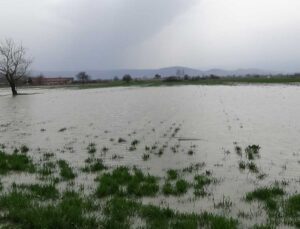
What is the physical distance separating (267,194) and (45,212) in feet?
15.2

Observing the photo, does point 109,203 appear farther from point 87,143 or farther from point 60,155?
point 87,143

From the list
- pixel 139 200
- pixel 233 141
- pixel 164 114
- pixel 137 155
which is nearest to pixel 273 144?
pixel 233 141

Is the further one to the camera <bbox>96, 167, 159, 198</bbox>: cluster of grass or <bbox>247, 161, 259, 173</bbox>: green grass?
<bbox>247, 161, 259, 173</bbox>: green grass

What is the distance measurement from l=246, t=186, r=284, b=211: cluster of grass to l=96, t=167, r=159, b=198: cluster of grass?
2.10m

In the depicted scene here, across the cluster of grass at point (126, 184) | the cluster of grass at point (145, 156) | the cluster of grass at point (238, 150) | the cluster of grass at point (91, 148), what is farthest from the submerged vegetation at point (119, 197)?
the cluster of grass at point (91, 148)

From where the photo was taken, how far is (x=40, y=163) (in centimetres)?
1230

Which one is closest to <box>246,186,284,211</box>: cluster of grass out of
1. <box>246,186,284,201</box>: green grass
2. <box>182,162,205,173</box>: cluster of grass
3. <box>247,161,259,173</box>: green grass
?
<box>246,186,284,201</box>: green grass

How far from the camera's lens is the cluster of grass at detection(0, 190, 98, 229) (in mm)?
6645

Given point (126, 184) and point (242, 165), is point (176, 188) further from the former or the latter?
point (242, 165)

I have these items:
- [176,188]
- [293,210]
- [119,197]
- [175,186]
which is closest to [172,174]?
[175,186]

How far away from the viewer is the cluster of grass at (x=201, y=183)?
8758mm

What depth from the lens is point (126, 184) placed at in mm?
9469

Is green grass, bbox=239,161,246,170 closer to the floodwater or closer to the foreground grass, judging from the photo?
the floodwater

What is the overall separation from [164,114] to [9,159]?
16.4m
